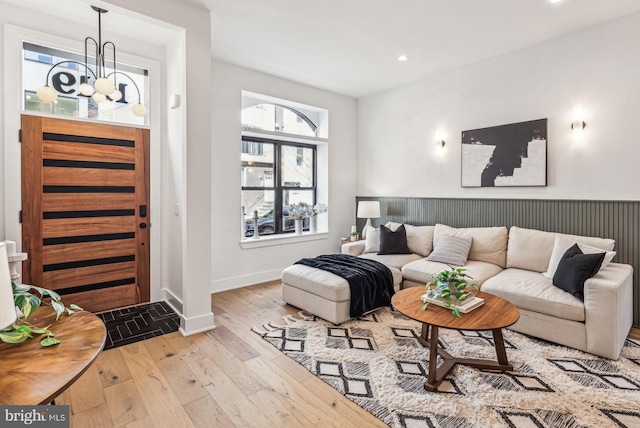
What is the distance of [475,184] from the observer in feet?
14.0

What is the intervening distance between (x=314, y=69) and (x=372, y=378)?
Answer: 3.90m

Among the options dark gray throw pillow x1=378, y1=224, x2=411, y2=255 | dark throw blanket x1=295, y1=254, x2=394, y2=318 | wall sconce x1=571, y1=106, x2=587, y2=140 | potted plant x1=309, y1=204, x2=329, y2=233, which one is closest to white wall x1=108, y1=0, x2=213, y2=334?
dark throw blanket x1=295, y1=254, x2=394, y2=318

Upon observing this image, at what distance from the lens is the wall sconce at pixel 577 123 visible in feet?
11.2

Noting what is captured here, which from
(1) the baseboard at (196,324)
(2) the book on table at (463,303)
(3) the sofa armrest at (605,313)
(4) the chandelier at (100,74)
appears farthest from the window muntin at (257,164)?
(3) the sofa armrest at (605,313)

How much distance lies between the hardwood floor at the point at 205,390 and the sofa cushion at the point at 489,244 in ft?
8.65

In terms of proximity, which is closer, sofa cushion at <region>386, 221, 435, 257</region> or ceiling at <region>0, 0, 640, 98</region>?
ceiling at <region>0, 0, 640, 98</region>

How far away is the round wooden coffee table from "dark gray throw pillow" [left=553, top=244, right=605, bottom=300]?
0.71 meters

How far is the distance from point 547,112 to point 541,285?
202cm

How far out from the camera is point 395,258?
4.19 metres

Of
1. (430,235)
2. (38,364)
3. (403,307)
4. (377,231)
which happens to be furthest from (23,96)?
(430,235)

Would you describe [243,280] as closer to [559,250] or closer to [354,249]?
[354,249]

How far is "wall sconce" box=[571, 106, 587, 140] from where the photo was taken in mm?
3420

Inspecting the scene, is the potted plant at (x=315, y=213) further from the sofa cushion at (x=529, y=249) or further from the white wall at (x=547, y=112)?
the sofa cushion at (x=529, y=249)

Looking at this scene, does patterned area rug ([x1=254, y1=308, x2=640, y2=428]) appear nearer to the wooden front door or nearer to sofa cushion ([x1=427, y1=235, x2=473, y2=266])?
sofa cushion ([x1=427, y1=235, x2=473, y2=266])
